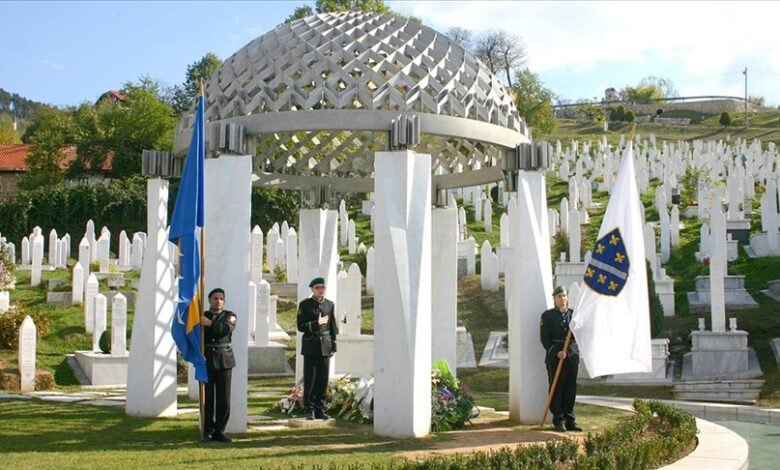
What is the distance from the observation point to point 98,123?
158ft

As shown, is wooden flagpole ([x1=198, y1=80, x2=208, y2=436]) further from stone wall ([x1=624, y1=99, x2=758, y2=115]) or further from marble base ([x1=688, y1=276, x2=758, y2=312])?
stone wall ([x1=624, y1=99, x2=758, y2=115])

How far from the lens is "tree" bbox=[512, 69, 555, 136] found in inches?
2511

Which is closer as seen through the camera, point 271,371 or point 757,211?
point 271,371

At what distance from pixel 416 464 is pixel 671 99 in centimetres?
10332

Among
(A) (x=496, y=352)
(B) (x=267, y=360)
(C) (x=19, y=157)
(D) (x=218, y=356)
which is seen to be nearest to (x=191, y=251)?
(D) (x=218, y=356)

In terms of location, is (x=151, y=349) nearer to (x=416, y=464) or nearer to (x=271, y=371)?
(x=416, y=464)

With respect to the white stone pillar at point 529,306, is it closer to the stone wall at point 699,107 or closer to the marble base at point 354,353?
the marble base at point 354,353

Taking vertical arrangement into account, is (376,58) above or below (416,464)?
above

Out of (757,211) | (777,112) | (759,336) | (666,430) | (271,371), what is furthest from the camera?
(777,112)

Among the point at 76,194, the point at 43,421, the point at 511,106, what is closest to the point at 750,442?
the point at 511,106

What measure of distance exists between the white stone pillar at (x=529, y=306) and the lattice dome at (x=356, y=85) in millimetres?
1139

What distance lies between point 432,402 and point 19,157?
4998 centimetres

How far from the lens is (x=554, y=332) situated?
1040 centimetres

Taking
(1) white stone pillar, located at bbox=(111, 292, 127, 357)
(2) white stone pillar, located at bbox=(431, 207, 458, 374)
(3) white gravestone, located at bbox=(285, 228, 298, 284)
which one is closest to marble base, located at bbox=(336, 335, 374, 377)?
(1) white stone pillar, located at bbox=(111, 292, 127, 357)
